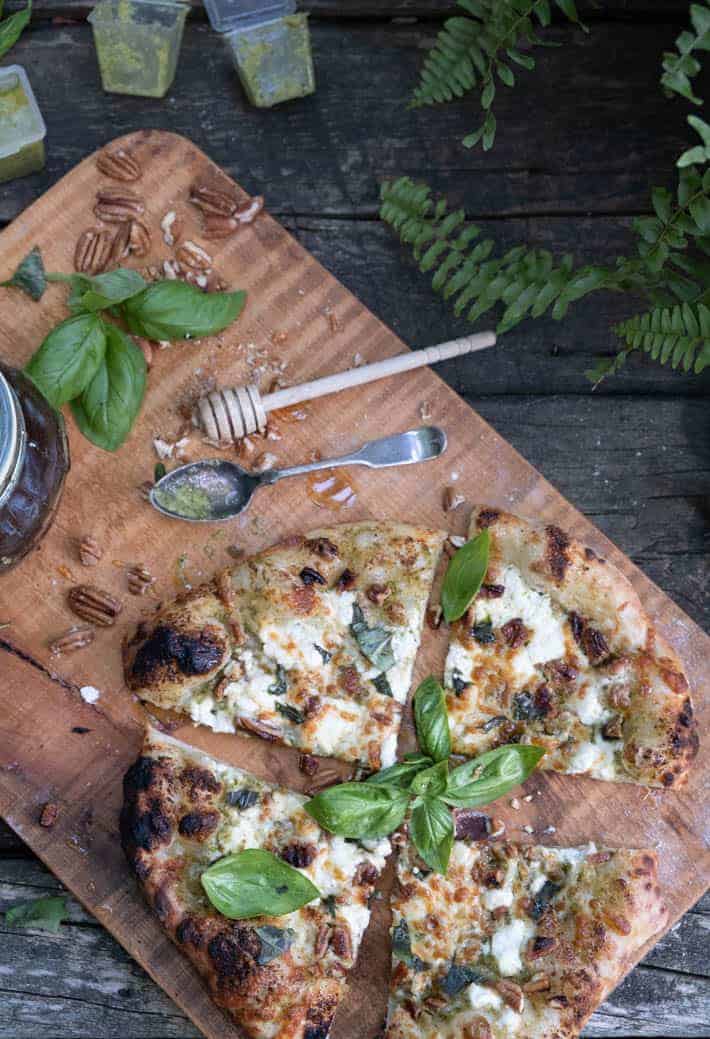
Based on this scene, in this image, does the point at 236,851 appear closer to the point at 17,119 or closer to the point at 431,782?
the point at 431,782

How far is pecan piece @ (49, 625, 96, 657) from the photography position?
388 cm

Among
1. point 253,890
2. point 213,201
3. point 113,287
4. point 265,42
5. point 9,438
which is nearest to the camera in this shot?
point 9,438

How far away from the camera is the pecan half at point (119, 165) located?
402cm

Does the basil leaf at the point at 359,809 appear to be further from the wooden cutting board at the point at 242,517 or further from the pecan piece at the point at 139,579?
the pecan piece at the point at 139,579

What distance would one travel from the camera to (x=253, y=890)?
3.49 m

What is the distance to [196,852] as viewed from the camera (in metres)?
3.68

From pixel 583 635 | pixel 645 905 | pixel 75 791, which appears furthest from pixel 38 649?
pixel 645 905

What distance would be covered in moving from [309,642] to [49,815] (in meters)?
1.17

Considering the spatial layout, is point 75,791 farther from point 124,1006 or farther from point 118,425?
point 118,425

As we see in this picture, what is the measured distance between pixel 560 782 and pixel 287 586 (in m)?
1.37

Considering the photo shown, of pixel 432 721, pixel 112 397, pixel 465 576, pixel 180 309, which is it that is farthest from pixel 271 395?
pixel 432 721

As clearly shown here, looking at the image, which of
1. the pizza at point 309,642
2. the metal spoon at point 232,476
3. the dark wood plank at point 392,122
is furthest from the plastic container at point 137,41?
the pizza at point 309,642

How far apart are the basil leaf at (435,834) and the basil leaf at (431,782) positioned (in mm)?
A: 32

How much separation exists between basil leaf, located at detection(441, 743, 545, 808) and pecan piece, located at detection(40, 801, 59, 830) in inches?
57.6
